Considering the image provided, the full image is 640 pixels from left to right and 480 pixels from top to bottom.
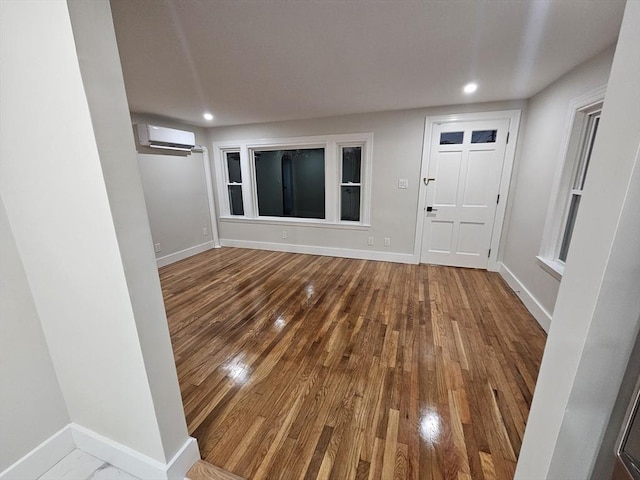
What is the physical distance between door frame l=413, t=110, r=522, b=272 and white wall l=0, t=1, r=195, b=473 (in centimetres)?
355

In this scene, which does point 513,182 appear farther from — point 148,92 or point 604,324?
point 148,92

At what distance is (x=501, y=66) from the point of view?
210cm

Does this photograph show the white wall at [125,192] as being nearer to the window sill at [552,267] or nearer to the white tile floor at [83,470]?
the white tile floor at [83,470]

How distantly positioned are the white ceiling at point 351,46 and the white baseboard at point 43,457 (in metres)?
2.25

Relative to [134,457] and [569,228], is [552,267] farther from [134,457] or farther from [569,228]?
[134,457]

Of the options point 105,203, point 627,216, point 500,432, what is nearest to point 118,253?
point 105,203

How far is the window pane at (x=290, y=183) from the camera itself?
4.54 m

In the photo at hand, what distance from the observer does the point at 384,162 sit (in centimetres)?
379

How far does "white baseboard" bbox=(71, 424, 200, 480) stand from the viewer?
3.60ft

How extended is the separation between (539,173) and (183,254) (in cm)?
515

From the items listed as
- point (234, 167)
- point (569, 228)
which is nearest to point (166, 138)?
point (234, 167)

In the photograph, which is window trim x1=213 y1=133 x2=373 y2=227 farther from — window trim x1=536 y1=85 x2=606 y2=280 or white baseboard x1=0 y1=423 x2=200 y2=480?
white baseboard x1=0 y1=423 x2=200 y2=480

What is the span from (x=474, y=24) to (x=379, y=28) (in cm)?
57

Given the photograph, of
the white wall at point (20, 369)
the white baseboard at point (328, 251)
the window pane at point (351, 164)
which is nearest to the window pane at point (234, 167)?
the white baseboard at point (328, 251)
